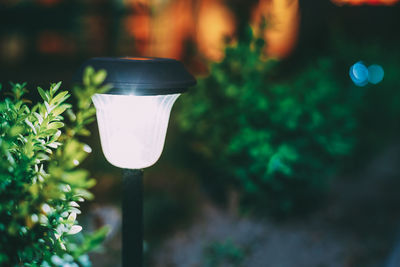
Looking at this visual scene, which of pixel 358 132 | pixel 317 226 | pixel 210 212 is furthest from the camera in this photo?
pixel 358 132

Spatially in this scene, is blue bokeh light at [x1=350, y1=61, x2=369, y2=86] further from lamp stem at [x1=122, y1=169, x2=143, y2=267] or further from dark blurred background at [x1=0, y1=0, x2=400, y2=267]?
lamp stem at [x1=122, y1=169, x2=143, y2=267]

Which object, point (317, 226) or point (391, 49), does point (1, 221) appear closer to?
point (317, 226)

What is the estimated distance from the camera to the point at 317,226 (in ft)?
14.3

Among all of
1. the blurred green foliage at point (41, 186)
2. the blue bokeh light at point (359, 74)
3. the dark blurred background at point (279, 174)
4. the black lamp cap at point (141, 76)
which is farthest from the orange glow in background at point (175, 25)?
the blurred green foliage at point (41, 186)

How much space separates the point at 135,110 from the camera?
62.7 inches

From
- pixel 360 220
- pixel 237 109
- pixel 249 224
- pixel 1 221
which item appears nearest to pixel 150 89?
pixel 1 221

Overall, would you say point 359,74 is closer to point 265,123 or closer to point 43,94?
point 265,123

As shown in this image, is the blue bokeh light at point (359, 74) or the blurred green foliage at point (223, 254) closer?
the blurred green foliage at point (223, 254)

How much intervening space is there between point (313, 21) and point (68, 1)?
7293 mm

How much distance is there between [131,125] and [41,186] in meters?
0.47

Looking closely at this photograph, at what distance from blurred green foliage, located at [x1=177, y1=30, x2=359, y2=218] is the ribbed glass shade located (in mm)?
1600

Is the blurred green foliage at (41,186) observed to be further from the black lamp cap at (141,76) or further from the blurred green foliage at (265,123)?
the blurred green foliage at (265,123)

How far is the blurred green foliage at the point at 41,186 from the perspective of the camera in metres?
1.20

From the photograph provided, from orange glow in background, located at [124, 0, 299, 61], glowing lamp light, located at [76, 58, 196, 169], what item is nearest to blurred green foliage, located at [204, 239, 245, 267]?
glowing lamp light, located at [76, 58, 196, 169]
